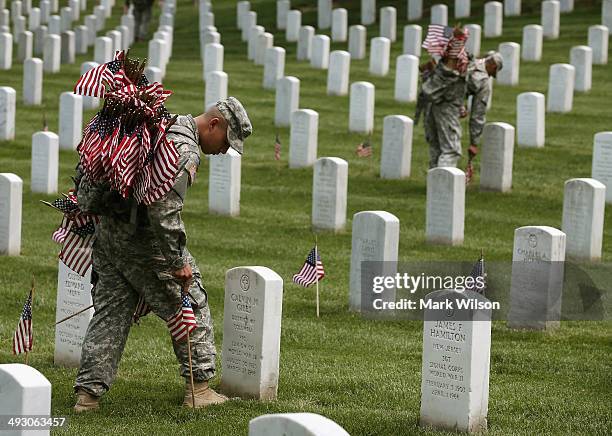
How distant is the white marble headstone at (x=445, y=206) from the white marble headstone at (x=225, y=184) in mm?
2726

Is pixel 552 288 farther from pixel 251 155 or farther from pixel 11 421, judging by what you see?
pixel 251 155

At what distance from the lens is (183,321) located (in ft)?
26.8

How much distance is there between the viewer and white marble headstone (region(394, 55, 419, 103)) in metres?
24.1

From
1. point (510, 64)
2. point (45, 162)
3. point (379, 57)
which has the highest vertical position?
point (379, 57)

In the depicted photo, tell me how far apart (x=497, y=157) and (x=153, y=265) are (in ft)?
32.9

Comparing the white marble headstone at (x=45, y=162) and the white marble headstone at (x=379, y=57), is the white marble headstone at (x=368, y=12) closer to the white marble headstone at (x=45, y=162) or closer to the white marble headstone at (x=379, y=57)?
the white marble headstone at (x=379, y=57)

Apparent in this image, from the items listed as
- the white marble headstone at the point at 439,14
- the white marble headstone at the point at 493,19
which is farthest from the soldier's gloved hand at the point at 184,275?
the white marble headstone at the point at 439,14

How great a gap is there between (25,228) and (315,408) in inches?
307

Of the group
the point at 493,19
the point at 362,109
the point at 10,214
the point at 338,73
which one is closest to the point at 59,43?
the point at 338,73

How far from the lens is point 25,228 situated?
15523 millimetres

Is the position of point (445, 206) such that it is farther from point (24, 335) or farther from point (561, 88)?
point (561, 88)

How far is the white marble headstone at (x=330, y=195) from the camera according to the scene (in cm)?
1548

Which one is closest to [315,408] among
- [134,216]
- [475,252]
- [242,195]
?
[134,216]

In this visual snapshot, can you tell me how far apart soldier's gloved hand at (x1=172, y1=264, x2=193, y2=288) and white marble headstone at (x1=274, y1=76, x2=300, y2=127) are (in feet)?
47.0
